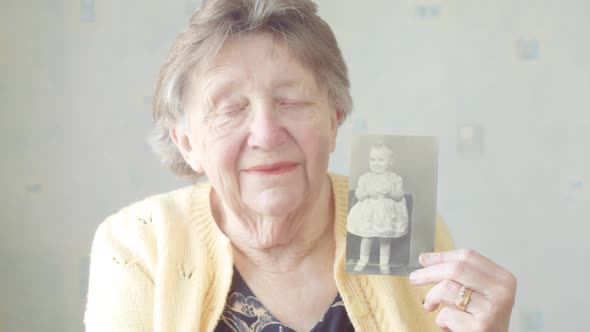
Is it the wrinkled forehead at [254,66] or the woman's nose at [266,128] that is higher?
the wrinkled forehead at [254,66]

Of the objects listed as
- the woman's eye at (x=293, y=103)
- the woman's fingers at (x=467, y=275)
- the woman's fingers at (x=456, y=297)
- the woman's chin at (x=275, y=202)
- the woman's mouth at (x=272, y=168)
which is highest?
the woman's eye at (x=293, y=103)

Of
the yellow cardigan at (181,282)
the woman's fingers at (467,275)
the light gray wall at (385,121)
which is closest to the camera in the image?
the woman's fingers at (467,275)

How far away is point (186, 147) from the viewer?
154 centimetres

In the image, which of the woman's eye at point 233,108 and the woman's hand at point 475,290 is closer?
the woman's hand at point 475,290

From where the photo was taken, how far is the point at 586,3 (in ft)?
7.68

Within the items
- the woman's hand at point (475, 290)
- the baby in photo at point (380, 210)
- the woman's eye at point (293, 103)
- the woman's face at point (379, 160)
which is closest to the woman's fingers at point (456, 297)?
the woman's hand at point (475, 290)

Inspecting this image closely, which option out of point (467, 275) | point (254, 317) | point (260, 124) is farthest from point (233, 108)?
point (467, 275)

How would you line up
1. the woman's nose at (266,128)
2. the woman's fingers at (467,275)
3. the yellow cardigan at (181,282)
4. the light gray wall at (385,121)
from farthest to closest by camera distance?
1. the light gray wall at (385,121)
2. the yellow cardigan at (181,282)
3. the woman's nose at (266,128)
4. the woman's fingers at (467,275)

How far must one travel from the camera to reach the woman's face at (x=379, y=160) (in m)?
1.25

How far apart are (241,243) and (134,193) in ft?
2.82

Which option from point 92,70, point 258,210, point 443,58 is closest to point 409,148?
point 258,210

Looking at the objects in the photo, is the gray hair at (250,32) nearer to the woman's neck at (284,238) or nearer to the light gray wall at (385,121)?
the woman's neck at (284,238)

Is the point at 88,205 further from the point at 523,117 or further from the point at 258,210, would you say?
the point at 523,117

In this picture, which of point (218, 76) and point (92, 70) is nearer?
point (218, 76)
